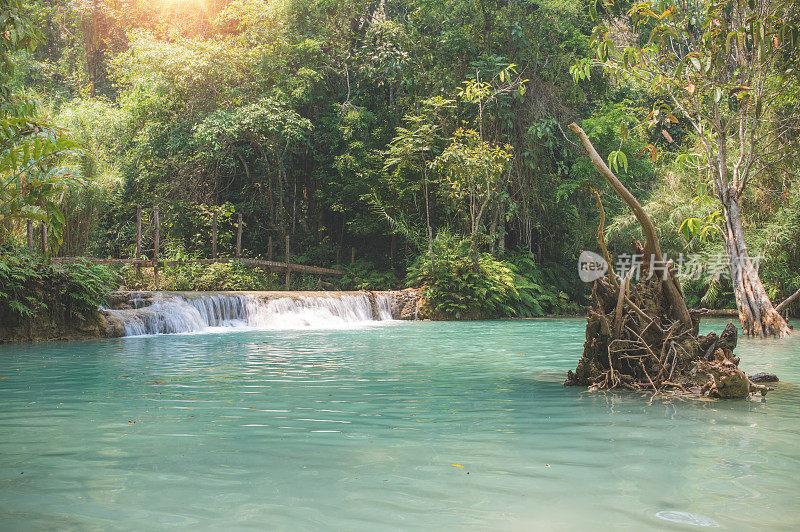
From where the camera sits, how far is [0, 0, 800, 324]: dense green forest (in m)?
18.4

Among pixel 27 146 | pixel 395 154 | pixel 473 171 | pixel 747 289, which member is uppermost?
pixel 395 154

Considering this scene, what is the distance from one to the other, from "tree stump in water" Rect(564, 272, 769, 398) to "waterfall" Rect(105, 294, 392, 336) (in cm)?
912

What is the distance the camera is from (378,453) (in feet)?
11.5

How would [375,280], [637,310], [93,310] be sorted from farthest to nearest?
[375,280] → [93,310] → [637,310]

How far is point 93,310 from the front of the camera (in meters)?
11.7

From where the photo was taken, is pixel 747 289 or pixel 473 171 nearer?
pixel 747 289

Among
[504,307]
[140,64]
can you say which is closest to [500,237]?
[504,307]

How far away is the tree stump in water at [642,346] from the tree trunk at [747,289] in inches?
235

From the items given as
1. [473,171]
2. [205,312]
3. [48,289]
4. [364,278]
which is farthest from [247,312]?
[473,171]

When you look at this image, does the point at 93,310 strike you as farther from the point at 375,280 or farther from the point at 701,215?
the point at 701,215

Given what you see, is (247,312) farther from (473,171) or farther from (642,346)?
(642,346)

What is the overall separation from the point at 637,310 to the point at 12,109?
558 cm

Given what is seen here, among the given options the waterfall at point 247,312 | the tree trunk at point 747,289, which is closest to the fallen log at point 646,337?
the tree trunk at point 747,289

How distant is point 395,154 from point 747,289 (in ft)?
36.0
